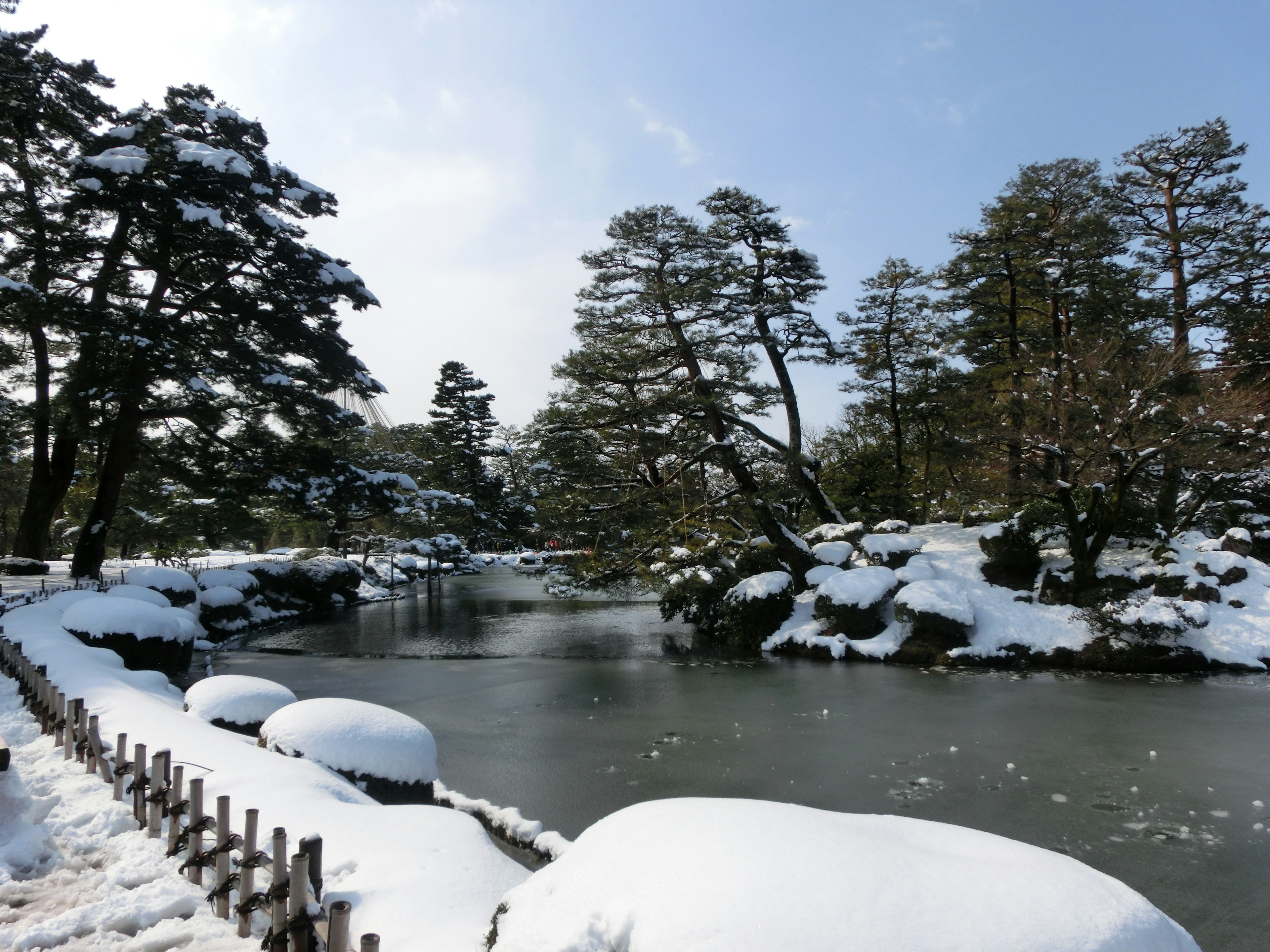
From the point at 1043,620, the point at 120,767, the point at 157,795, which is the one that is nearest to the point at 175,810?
the point at 157,795

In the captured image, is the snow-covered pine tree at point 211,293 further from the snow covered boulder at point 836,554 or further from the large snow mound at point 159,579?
the snow covered boulder at point 836,554

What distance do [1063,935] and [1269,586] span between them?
13483mm

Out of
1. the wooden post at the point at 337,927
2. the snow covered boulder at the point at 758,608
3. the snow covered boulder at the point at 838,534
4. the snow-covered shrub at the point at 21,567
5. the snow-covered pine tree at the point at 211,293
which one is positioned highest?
the snow-covered pine tree at the point at 211,293

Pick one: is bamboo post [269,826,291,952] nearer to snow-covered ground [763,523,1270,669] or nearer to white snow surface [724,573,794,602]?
snow-covered ground [763,523,1270,669]

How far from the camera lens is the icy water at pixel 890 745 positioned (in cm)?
513

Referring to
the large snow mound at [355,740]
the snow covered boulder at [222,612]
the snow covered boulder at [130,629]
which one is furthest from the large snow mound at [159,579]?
the large snow mound at [355,740]

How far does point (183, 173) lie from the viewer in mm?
14289

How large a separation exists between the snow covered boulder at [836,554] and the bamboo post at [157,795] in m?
13.4

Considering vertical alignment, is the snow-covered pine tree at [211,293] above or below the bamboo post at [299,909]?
above

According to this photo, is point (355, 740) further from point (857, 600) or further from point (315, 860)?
point (857, 600)

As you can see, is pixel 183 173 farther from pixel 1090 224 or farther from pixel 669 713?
pixel 1090 224

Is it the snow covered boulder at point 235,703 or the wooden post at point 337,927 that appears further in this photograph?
the snow covered boulder at point 235,703

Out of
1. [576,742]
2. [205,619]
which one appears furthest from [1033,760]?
[205,619]

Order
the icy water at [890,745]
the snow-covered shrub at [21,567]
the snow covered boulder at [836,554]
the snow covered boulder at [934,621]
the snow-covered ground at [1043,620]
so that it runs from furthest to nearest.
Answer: the snow-covered shrub at [21,567], the snow covered boulder at [836,554], the snow covered boulder at [934,621], the snow-covered ground at [1043,620], the icy water at [890,745]
